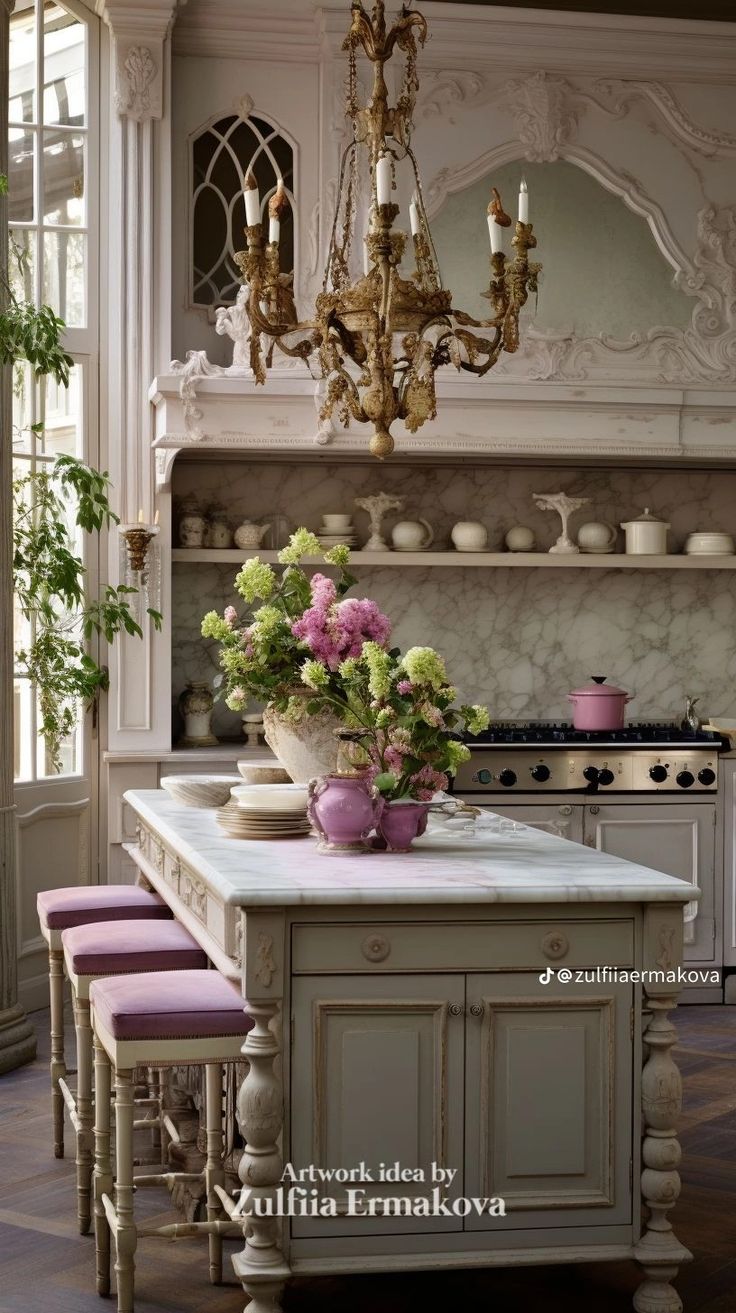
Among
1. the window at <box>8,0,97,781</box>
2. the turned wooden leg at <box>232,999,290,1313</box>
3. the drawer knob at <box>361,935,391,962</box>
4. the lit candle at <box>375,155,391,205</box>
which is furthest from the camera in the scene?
the window at <box>8,0,97,781</box>

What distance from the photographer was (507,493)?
6867 millimetres

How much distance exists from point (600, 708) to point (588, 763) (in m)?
0.30

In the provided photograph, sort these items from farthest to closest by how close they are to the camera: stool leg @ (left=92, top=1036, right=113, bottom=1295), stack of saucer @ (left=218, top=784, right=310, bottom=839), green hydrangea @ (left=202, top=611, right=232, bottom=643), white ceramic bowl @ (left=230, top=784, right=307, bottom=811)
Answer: green hydrangea @ (left=202, top=611, right=232, bottom=643), white ceramic bowl @ (left=230, top=784, right=307, bottom=811), stack of saucer @ (left=218, top=784, right=310, bottom=839), stool leg @ (left=92, top=1036, right=113, bottom=1295)

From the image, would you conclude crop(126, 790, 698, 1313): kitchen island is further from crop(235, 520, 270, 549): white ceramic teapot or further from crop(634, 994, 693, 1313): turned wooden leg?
crop(235, 520, 270, 549): white ceramic teapot

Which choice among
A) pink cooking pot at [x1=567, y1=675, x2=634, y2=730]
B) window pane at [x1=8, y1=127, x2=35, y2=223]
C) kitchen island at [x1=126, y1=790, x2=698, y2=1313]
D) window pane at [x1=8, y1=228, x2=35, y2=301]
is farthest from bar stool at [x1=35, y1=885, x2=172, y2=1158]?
window pane at [x1=8, y1=127, x2=35, y2=223]

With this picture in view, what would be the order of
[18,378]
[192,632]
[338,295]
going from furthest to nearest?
[192,632], [18,378], [338,295]

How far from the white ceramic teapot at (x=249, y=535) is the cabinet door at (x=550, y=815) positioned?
5.03 feet

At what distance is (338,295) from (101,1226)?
2223 millimetres

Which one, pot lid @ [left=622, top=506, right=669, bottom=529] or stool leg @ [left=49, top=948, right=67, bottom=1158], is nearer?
stool leg @ [left=49, top=948, right=67, bottom=1158]

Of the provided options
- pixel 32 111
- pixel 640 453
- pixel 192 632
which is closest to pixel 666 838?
pixel 640 453

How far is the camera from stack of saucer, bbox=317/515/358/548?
6543mm

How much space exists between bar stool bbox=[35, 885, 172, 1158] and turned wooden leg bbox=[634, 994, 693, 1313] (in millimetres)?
1717

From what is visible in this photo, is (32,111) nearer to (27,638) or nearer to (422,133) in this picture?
(422,133)

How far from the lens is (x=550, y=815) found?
6.11 metres
